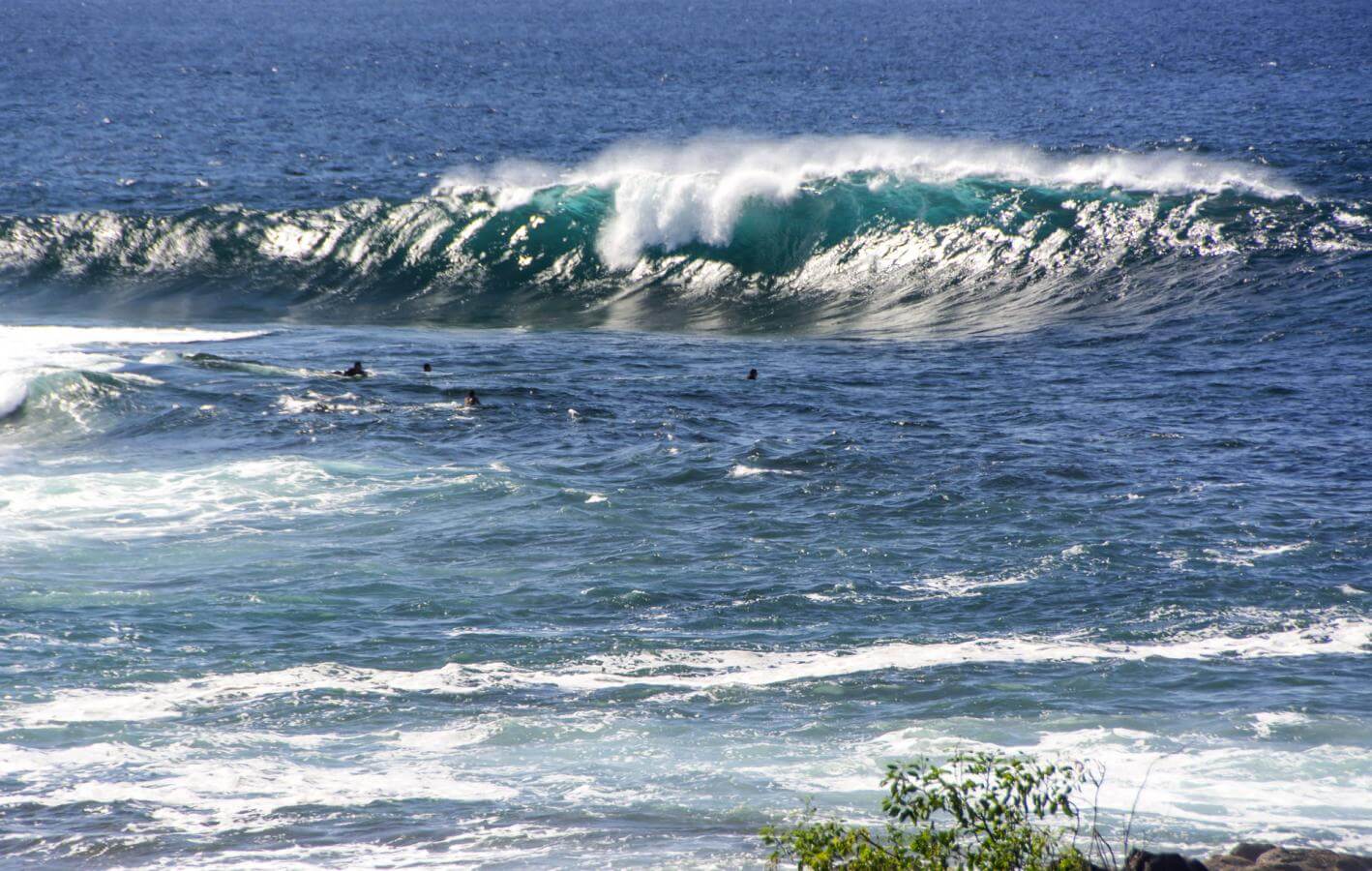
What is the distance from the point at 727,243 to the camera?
133 ft

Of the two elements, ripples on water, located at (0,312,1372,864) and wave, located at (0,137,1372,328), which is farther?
wave, located at (0,137,1372,328)

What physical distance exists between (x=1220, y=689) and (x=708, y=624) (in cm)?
572

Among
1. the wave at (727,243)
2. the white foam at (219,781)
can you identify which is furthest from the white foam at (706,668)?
the wave at (727,243)

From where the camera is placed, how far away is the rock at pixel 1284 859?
10.5m

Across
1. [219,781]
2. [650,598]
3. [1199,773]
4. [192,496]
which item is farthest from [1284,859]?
[192,496]

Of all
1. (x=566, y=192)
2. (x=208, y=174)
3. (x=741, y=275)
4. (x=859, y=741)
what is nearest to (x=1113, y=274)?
(x=741, y=275)

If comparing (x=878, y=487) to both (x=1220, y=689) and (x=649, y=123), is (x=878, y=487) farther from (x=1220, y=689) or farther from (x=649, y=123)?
(x=649, y=123)

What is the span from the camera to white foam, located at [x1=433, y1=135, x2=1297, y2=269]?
135ft

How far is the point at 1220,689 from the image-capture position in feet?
49.1

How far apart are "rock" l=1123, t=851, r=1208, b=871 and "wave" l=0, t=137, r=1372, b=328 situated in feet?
80.0

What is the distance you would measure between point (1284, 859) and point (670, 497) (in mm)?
11915

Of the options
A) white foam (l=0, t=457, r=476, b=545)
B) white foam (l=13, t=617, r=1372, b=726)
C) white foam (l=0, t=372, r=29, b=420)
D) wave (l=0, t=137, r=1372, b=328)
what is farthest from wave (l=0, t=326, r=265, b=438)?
white foam (l=13, t=617, r=1372, b=726)

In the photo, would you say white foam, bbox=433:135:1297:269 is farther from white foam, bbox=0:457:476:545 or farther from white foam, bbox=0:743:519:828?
white foam, bbox=0:743:519:828

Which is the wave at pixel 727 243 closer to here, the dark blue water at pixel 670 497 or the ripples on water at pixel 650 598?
the dark blue water at pixel 670 497
